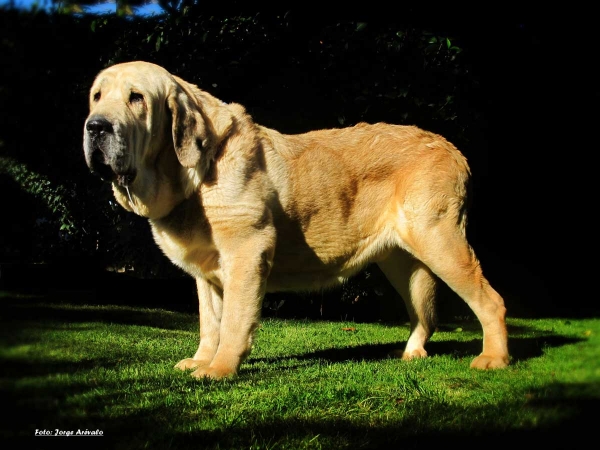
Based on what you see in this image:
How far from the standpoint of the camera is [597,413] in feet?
2.42

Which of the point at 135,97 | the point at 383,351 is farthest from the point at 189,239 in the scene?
the point at 383,351

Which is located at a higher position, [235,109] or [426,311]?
[235,109]

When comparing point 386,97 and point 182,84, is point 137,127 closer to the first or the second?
point 182,84

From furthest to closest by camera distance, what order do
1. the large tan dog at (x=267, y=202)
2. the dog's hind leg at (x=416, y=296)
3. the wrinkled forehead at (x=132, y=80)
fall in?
the dog's hind leg at (x=416, y=296) → the large tan dog at (x=267, y=202) → the wrinkled forehead at (x=132, y=80)

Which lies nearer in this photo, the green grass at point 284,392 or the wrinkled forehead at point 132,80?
the green grass at point 284,392

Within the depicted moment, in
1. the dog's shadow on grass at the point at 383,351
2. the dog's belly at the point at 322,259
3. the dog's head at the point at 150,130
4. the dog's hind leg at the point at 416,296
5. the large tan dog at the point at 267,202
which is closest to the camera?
the dog's head at the point at 150,130

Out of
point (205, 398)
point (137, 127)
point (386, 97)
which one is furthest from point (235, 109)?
point (386, 97)

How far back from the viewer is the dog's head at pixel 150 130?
10.4ft

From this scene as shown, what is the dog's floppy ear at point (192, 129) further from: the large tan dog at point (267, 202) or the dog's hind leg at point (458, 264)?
the dog's hind leg at point (458, 264)

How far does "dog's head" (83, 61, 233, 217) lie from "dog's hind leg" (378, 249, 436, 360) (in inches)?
73.6

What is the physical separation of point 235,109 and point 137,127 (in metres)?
0.90

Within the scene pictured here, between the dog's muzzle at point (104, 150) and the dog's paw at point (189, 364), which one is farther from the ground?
the dog's muzzle at point (104, 150)

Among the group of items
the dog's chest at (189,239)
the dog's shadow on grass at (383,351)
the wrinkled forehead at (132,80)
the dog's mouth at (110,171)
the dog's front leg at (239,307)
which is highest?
the wrinkled forehead at (132,80)

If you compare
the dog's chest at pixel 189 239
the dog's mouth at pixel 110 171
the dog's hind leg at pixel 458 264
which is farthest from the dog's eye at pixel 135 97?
the dog's hind leg at pixel 458 264
